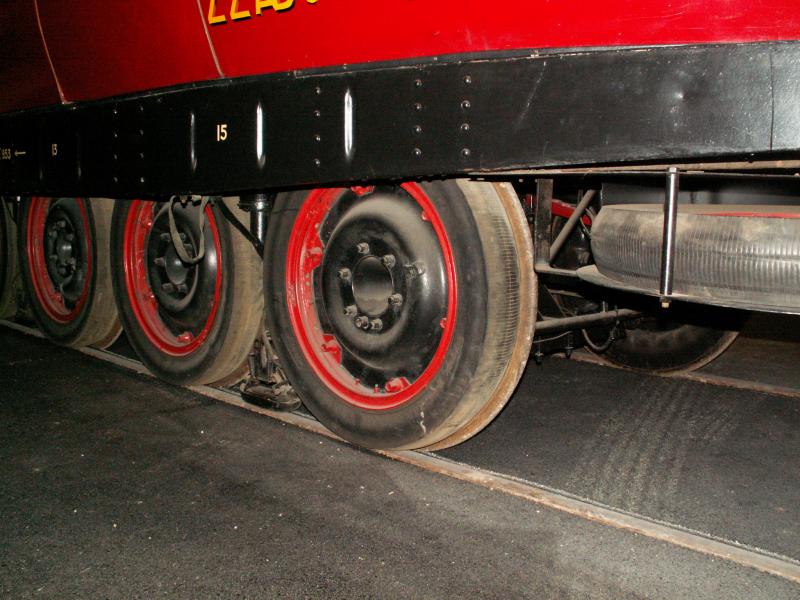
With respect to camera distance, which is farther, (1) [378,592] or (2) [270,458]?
(2) [270,458]

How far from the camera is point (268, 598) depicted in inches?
80.3

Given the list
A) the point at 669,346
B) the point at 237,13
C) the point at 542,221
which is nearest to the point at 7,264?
the point at 237,13

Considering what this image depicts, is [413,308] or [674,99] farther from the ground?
[674,99]

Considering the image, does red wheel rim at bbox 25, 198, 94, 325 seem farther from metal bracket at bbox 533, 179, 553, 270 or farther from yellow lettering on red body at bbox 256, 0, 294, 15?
metal bracket at bbox 533, 179, 553, 270

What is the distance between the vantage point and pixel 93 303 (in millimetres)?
4523

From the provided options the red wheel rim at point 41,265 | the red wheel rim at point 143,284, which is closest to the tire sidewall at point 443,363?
the red wheel rim at point 143,284

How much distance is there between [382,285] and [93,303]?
2.38m

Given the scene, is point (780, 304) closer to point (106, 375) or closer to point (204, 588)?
point (204, 588)

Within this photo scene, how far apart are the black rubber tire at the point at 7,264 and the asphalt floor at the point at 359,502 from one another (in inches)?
73.8

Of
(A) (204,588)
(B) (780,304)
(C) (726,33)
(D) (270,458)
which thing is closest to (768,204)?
(B) (780,304)

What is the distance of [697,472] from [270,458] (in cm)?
166

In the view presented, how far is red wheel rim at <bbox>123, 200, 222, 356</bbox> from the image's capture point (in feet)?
13.0

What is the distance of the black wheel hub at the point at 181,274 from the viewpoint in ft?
12.1

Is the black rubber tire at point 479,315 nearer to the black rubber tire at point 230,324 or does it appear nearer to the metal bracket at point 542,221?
the metal bracket at point 542,221
